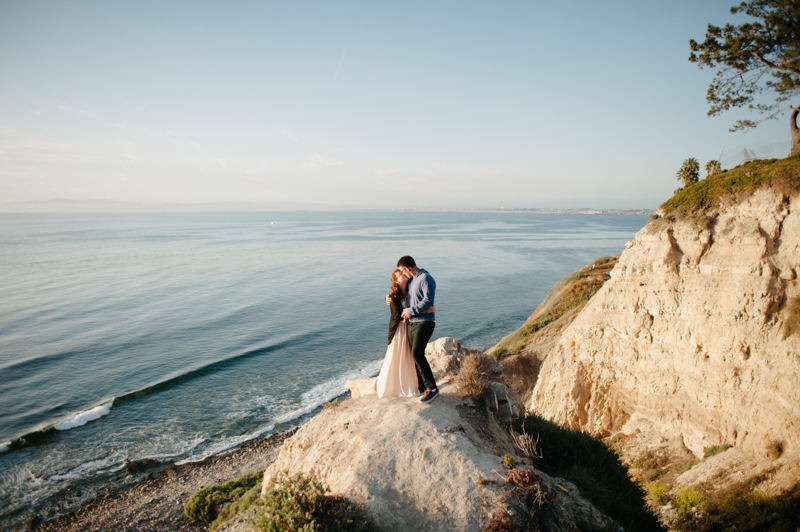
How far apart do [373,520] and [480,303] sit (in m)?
37.9

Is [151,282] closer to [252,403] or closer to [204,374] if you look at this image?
[204,374]

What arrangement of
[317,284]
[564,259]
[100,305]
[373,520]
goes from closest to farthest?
[373,520] → [100,305] → [317,284] → [564,259]

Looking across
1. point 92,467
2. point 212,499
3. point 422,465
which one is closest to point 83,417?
point 92,467

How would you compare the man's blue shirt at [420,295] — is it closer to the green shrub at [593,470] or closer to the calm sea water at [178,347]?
the green shrub at [593,470]

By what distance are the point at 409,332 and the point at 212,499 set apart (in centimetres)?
1230

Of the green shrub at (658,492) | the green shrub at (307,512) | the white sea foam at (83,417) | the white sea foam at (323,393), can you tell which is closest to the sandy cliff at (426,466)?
the green shrub at (307,512)

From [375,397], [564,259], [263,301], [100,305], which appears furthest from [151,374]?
[564,259]

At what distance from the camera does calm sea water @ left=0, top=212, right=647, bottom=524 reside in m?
18.5

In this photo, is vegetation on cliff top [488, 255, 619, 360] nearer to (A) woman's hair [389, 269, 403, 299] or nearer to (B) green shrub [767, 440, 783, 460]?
(B) green shrub [767, 440, 783, 460]

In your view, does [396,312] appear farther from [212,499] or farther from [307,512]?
[212,499]

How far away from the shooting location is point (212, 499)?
1416 cm

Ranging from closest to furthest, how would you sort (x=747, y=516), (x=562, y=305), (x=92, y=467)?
1. (x=747, y=516)
2. (x=92, y=467)
3. (x=562, y=305)

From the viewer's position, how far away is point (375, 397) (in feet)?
29.3

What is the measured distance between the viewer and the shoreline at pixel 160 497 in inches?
545
